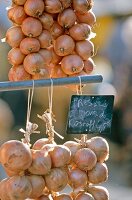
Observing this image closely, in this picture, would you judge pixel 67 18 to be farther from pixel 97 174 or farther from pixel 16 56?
pixel 97 174

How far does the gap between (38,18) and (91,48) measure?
0.19 metres

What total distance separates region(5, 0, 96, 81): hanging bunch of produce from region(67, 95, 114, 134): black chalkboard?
0.34 ft

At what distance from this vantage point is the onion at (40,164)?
1.33 m

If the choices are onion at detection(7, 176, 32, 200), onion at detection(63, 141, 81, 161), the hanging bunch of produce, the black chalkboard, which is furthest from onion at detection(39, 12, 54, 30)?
onion at detection(7, 176, 32, 200)

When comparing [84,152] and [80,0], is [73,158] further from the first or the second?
[80,0]

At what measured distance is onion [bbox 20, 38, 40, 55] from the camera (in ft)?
4.72

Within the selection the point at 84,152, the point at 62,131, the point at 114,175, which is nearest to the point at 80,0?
the point at 84,152

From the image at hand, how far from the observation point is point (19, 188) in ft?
4.26

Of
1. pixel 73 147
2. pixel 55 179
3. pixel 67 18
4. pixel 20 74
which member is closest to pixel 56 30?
pixel 67 18

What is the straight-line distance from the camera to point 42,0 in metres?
1.47

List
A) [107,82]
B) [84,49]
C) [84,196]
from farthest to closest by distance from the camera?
1. [107,82]
2. [84,49]
3. [84,196]

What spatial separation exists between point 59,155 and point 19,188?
0.14 meters

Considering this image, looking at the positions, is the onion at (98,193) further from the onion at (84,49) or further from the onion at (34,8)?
the onion at (34,8)

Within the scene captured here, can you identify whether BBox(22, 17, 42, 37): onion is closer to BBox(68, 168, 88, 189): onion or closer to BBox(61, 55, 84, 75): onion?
BBox(61, 55, 84, 75): onion
